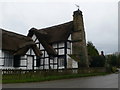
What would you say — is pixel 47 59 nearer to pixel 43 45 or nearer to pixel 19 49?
pixel 43 45

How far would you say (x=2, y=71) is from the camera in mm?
22516

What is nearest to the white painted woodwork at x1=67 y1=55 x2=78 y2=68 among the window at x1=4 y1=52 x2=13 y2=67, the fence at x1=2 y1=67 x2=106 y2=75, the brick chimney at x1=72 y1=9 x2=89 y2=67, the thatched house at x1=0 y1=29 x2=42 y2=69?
the brick chimney at x1=72 y1=9 x2=89 y2=67

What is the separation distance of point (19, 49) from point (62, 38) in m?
9.16

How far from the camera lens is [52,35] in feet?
135

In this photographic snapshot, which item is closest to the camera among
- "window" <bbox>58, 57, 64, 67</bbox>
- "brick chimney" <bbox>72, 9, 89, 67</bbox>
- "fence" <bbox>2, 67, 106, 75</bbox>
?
"fence" <bbox>2, 67, 106, 75</bbox>

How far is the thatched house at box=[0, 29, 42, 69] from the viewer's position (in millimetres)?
31278

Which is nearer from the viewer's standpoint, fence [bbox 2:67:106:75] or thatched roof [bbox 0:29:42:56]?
fence [bbox 2:67:106:75]

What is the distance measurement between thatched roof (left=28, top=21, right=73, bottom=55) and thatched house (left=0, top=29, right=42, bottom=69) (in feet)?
15.2

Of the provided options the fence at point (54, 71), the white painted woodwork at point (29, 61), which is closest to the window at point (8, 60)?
the white painted woodwork at point (29, 61)

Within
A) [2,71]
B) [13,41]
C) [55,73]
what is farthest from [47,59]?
A: [2,71]

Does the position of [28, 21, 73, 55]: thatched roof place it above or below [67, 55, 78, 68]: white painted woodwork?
above

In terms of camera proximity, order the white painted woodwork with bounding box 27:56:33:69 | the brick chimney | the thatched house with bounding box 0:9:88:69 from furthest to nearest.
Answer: the brick chimney → the thatched house with bounding box 0:9:88:69 → the white painted woodwork with bounding box 27:56:33:69

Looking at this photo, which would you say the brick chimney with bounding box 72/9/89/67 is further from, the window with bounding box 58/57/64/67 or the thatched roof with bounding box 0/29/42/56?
the thatched roof with bounding box 0/29/42/56

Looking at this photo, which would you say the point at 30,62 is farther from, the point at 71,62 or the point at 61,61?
the point at 71,62
